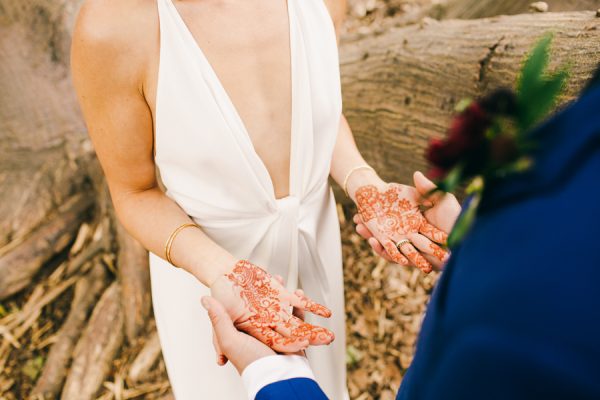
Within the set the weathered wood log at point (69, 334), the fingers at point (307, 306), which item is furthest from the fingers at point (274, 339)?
the weathered wood log at point (69, 334)

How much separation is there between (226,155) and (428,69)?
148 cm

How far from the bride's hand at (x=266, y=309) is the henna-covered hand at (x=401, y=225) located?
40 cm

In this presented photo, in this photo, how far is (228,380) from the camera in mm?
1901

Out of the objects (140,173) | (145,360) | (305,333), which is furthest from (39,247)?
→ (305,333)

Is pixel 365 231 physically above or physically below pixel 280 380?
below

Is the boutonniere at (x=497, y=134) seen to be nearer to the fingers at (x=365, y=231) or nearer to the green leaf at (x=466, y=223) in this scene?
the green leaf at (x=466, y=223)

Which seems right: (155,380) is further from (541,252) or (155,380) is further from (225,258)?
(541,252)

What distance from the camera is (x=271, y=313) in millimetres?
1387

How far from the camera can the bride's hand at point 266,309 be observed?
1.33 meters

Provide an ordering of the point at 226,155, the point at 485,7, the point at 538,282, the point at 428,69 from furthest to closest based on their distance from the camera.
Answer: the point at 485,7 < the point at 428,69 < the point at 226,155 < the point at 538,282

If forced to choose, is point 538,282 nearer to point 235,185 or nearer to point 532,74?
point 532,74

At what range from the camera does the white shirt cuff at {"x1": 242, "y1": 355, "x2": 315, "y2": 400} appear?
118cm

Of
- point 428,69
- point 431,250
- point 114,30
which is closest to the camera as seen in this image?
point 114,30

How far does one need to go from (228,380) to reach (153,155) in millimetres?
967
